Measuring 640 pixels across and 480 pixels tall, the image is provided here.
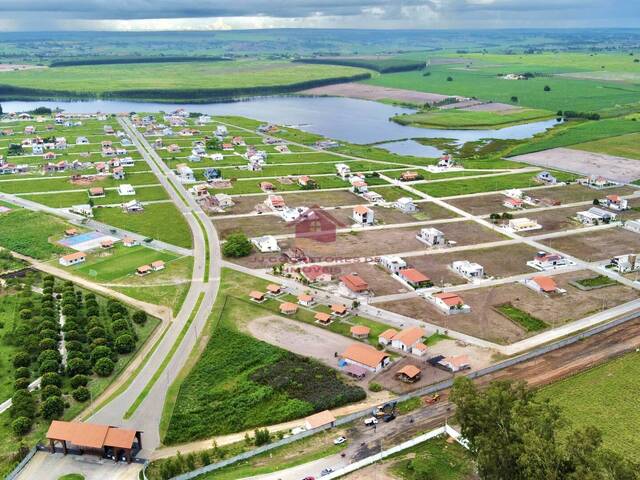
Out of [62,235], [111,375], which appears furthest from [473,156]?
[111,375]

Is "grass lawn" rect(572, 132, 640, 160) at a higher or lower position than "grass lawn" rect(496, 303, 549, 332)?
higher

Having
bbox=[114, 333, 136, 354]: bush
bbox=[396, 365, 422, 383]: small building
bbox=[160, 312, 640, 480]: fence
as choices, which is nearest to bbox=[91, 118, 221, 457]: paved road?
bbox=[114, 333, 136, 354]: bush

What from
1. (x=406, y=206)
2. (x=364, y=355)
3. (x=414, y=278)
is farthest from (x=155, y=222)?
(x=364, y=355)

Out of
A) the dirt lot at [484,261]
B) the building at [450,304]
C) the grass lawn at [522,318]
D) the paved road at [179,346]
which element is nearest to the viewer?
the paved road at [179,346]

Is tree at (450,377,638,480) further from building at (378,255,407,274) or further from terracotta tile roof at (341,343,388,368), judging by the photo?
building at (378,255,407,274)

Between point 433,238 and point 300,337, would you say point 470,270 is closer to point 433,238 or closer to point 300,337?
point 433,238

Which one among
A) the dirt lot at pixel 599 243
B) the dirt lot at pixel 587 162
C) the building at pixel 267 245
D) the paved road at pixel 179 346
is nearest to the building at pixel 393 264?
the building at pixel 267 245

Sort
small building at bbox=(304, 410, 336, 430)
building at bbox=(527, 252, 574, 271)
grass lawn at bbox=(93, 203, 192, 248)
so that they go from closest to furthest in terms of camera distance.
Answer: small building at bbox=(304, 410, 336, 430) → building at bbox=(527, 252, 574, 271) → grass lawn at bbox=(93, 203, 192, 248)

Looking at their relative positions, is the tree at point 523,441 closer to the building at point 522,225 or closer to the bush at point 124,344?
the bush at point 124,344
